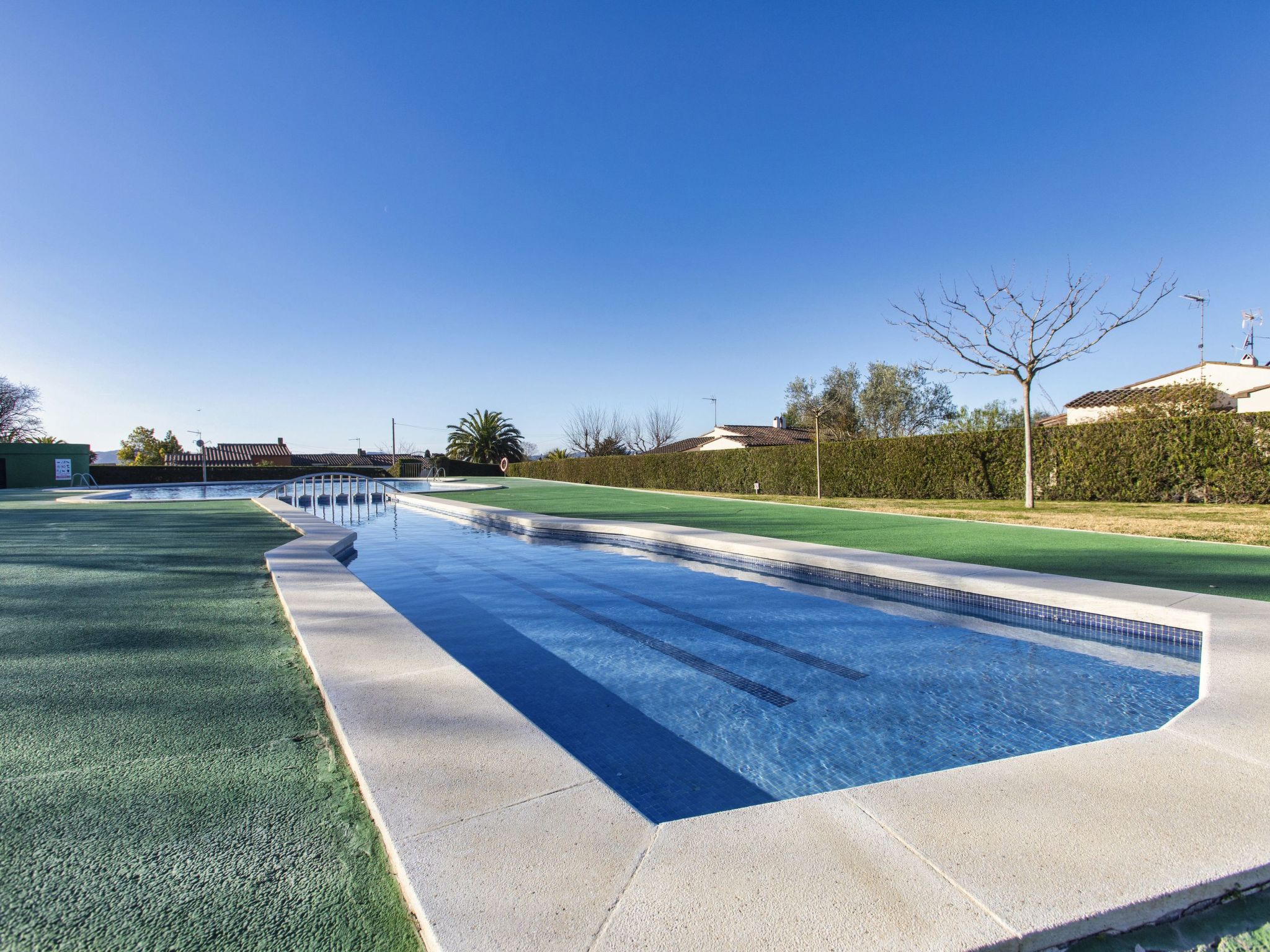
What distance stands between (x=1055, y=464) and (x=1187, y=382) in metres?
9.95

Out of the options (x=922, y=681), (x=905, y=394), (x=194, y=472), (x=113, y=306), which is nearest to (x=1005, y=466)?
(x=922, y=681)

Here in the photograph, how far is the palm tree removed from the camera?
45094 millimetres

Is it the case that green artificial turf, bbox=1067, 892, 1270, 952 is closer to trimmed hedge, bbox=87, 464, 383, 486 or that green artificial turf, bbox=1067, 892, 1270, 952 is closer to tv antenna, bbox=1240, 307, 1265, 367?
tv antenna, bbox=1240, 307, 1265, 367

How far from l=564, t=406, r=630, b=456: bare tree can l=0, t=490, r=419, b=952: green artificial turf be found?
4172 cm

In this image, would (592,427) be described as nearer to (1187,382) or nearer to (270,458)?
(270,458)

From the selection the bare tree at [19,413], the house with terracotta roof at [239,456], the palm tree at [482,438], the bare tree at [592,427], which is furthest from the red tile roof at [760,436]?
the bare tree at [19,413]

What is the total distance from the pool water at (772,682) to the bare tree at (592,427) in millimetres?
39877

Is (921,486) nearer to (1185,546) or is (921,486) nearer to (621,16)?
(1185,546)

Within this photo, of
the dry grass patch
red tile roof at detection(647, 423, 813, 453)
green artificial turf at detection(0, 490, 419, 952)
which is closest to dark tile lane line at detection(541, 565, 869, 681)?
green artificial turf at detection(0, 490, 419, 952)

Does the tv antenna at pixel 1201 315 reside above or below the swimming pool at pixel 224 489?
above

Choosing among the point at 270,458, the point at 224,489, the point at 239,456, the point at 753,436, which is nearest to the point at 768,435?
the point at 753,436

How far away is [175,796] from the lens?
72.2 inches

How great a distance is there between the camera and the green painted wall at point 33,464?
25484 millimetres

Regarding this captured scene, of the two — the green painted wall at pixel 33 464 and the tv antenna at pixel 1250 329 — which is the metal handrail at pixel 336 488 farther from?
the tv antenna at pixel 1250 329
